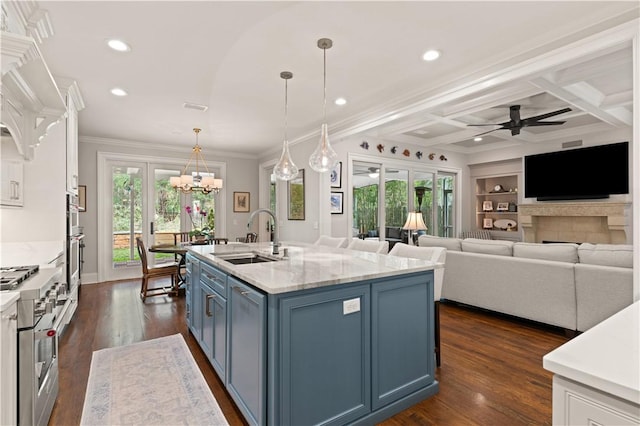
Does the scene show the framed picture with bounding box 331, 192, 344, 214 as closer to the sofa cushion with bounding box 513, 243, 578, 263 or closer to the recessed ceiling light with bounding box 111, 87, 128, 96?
the sofa cushion with bounding box 513, 243, 578, 263

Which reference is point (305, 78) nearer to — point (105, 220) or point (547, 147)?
point (105, 220)

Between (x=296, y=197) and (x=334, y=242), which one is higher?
(x=296, y=197)

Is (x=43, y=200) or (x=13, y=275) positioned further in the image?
(x=43, y=200)

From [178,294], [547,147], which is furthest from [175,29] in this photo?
[547,147]

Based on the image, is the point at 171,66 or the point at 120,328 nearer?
the point at 171,66

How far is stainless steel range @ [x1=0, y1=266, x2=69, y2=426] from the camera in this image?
159cm

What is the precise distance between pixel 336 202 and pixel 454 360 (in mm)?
3381

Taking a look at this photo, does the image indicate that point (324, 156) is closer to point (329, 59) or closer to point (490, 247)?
point (329, 59)

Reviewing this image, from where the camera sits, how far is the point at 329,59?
2.98 m

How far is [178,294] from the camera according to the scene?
4980 millimetres

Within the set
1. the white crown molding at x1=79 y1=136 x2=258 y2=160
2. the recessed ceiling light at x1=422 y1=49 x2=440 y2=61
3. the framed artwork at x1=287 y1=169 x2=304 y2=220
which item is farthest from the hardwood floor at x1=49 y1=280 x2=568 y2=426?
the white crown molding at x1=79 y1=136 x2=258 y2=160

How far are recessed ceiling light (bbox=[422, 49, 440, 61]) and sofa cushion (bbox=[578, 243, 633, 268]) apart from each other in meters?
2.36

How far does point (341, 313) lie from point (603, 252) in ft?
9.15

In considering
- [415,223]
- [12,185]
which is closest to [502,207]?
[415,223]
